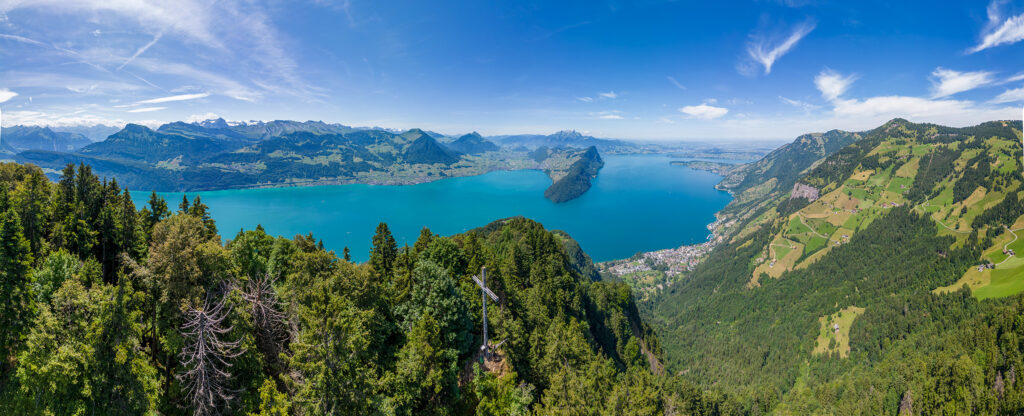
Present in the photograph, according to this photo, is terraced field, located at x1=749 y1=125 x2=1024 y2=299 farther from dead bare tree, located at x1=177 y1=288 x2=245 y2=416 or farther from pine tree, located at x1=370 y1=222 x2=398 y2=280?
dead bare tree, located at x1=177 y1=288 x2=245 y2=416

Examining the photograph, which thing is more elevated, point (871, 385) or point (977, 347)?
point (977, 347)

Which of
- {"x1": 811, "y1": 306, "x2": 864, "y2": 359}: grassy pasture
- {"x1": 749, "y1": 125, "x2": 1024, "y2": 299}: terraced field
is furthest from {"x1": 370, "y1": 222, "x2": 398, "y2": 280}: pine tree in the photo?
{"x1": 749, "y1": 125, "x2": 1024, "y2": 299}: terraced field

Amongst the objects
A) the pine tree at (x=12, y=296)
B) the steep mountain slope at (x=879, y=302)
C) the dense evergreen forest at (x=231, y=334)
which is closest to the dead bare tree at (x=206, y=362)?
the dense evergreen forest at (x=231, y=334)

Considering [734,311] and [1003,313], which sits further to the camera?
[734,311]

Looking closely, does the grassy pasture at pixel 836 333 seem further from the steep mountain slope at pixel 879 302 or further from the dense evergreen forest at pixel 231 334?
the dense evergreen forest at pixel 231 334

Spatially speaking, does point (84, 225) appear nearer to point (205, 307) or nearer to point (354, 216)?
point (205, 307)

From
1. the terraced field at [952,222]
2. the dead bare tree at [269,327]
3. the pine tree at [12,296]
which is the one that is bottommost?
the terraced field at [952,222]

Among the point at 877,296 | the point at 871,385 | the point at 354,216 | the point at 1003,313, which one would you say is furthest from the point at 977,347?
the point at 354,216
